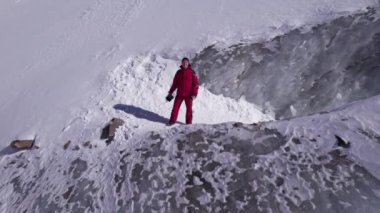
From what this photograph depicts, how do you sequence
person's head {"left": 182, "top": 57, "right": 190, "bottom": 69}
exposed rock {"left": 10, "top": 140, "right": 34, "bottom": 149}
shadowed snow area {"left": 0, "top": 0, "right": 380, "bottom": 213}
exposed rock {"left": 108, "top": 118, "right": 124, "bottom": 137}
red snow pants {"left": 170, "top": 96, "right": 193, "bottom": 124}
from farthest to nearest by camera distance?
exposed rock {"left": 10, "top": 140, "right": 34, "bottom": 149} < red snow pants {"left": 170, "top": 96, "right": 193, "bottom": 124} < person's head {"left": 182, "top": 57, "right": 190, "bottom": 69} < exposed rock {"left": 108, "top": 118, "right": 124, "bottom": 137} < shadowed snow area {"left": 0, "top": 0, "right": 380, "bottom": 213}

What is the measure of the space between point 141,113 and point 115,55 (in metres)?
2.99

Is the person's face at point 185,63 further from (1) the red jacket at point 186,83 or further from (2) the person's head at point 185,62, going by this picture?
(1) the red jacket at point 186,83

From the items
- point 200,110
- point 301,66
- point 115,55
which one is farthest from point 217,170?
point 115,55

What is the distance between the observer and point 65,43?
14.5 metres

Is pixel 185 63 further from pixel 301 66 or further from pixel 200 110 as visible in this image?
pixel 301 66

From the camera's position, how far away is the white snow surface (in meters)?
10.6

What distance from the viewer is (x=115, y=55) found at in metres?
12.4

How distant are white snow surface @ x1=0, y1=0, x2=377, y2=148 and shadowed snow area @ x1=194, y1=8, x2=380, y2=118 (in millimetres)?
394

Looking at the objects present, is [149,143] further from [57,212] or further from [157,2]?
[157,2]

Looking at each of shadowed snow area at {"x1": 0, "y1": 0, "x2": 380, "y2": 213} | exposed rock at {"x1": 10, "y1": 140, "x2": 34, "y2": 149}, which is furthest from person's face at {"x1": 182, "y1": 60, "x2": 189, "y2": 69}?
exposed rock at {"x1": 10, "y1": 140, "x2": 34, "y2": 149}

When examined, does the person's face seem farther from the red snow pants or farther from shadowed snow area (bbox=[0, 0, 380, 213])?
shadowed snow area (bbox=[0, 0, 380, 213])

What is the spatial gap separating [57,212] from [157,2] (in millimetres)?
9797

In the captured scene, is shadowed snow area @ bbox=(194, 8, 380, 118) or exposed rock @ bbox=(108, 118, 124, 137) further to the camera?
shadowed snow area @ bbox=(194, 8, 380, 118)

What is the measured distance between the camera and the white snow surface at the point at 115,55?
10.6 m
